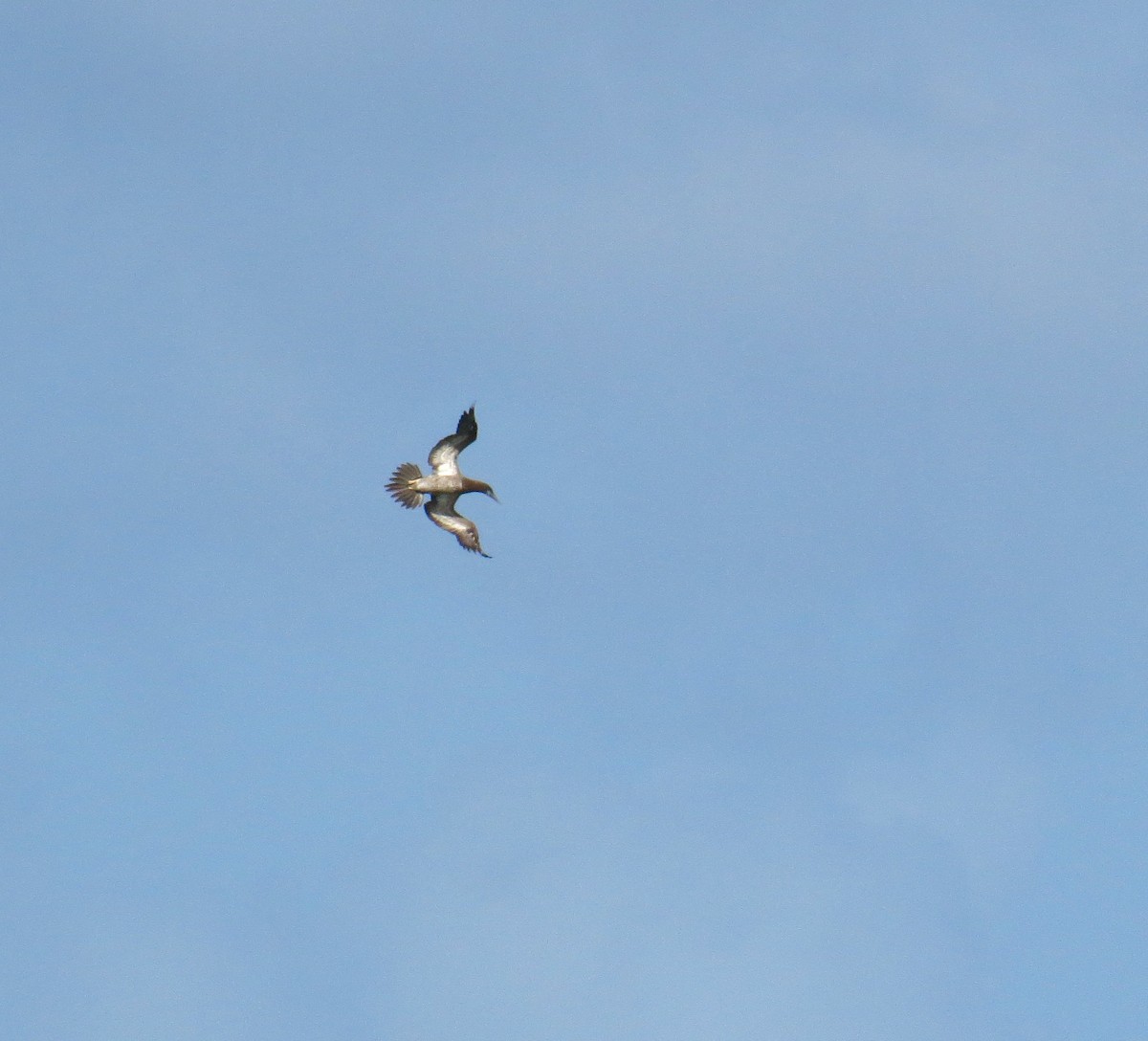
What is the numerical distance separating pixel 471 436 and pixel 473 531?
3.59m

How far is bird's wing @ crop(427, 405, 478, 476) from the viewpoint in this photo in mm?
111188

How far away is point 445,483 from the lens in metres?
112

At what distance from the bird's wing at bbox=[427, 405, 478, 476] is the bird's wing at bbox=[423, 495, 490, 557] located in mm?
1109

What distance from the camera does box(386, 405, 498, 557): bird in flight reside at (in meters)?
111

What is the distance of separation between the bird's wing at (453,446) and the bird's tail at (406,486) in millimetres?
747

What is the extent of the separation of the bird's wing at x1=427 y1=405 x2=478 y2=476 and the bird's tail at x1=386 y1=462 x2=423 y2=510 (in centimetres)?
75

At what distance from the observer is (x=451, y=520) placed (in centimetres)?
11250

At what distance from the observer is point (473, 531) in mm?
112375

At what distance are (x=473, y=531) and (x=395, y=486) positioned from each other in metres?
3.37

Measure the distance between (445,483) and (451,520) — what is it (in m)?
1.67

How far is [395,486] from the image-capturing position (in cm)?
11169

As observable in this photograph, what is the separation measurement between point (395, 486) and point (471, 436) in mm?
3336

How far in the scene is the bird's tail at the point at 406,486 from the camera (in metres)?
112

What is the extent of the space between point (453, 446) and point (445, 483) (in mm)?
1389
